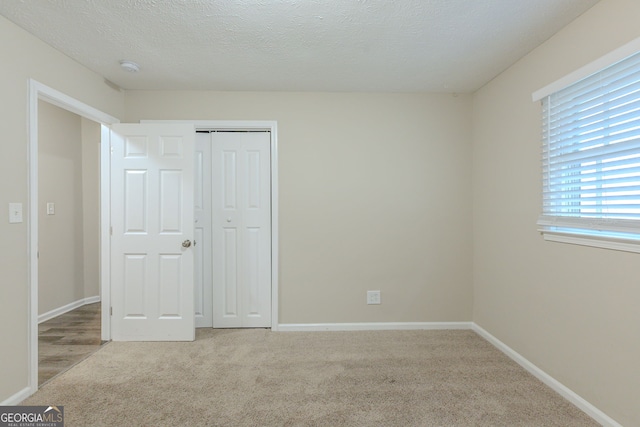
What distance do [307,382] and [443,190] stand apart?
2.25 metres

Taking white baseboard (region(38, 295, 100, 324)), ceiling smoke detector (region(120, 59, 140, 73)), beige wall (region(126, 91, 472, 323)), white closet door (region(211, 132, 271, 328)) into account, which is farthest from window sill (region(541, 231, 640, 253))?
white baseboard (region(38, 295, 100, 324))

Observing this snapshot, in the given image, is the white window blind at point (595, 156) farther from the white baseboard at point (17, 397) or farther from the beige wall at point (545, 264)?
the white baseboard at point (17, 397)

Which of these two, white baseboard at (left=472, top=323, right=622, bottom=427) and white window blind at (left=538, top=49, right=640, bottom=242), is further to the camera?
white baseboard at (left=472, top=323, right=622, bottom=427)

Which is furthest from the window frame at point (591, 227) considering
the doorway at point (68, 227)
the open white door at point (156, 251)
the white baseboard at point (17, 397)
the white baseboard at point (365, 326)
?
the doorway at point (68, 227)

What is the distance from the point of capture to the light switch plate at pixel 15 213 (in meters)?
2.03

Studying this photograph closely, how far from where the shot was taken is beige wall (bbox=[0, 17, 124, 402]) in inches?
77.8

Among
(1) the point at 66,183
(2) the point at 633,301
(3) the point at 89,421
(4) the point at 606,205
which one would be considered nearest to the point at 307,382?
(3) the point at 89,421

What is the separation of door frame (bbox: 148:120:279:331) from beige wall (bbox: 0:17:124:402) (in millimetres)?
1139

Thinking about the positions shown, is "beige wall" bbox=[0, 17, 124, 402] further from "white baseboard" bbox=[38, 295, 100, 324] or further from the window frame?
the window frame

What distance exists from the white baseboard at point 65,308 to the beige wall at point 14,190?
195cm

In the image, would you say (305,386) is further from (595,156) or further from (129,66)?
Answer: (129,66)

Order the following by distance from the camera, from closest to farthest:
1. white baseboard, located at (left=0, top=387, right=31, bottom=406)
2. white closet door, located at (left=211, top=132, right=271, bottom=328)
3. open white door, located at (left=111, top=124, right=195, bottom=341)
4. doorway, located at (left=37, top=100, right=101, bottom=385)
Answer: white baseboard, located at (left=0, top=387, right=31, bottom=406), open white door, located at (left=111, top=124, right=195, bottom=341), white closet door, located at (left=211, top=132, right=271, bottom=328), doorway, located at (left=37, top=100, right=101, bottom=385)

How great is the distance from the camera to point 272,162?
328 centimetres

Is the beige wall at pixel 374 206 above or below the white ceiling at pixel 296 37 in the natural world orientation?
below
